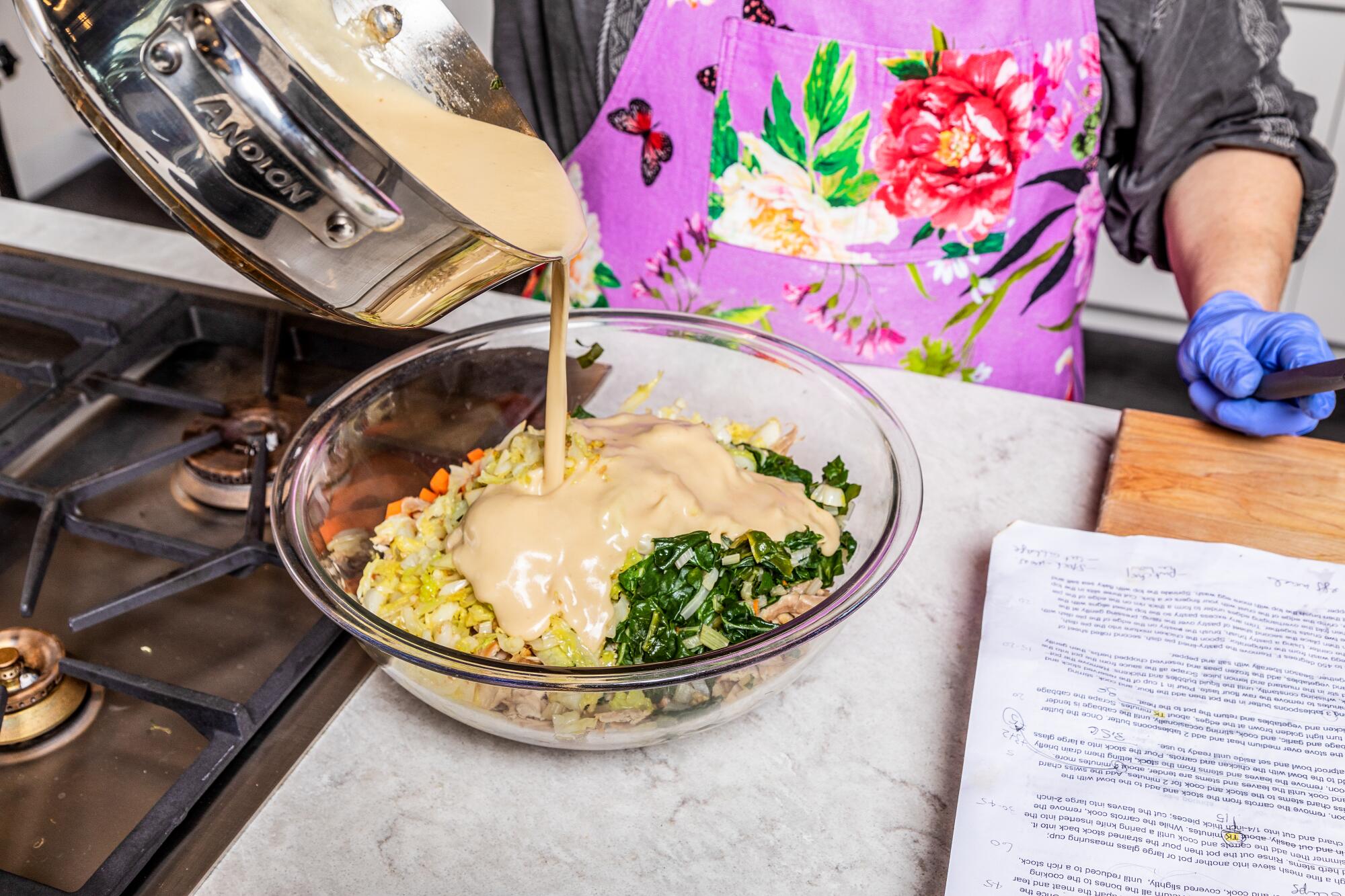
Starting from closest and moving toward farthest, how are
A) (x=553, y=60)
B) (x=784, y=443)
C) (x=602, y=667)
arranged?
(x=602, y=667) → (x=784, y=443) → (x=553, y=60)

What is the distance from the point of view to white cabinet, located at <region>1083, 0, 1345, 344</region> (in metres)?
2.90

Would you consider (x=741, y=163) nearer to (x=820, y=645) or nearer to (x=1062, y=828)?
(x=820, y=645)

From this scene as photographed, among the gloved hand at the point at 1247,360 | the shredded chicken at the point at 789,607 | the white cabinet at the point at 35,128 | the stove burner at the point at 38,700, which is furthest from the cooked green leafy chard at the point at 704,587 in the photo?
the white cabinet at the point at 35,128

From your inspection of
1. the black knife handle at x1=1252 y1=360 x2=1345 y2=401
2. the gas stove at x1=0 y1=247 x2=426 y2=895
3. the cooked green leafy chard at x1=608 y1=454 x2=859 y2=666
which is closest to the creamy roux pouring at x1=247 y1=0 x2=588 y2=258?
the cooked green leafy chard at x1=608 y1=454 x2=859 y2=666

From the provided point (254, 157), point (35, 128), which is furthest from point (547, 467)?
point (35, 128)

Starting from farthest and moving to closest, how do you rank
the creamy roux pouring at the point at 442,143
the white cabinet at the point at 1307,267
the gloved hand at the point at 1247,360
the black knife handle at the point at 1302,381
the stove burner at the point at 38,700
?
the white cabinet at the point at 1307,267, the gloved hand at the point at 1247,360, the black knife handle at the point at 1302,381, the stove burner at the point at 38,700, the creamy roux pouring at the point at 442,143

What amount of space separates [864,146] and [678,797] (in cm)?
95

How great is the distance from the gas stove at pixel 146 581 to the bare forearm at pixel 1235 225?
110cm

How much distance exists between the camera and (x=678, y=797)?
0.86 metres

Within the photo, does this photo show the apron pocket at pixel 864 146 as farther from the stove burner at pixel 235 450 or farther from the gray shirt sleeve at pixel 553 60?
the stove burner at pixel 235 450

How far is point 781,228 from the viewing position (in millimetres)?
1511

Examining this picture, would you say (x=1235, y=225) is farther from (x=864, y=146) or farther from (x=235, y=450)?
(x=235, y=450)

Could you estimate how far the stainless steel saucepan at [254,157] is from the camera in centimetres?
60

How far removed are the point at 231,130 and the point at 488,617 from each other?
17.8 inches
